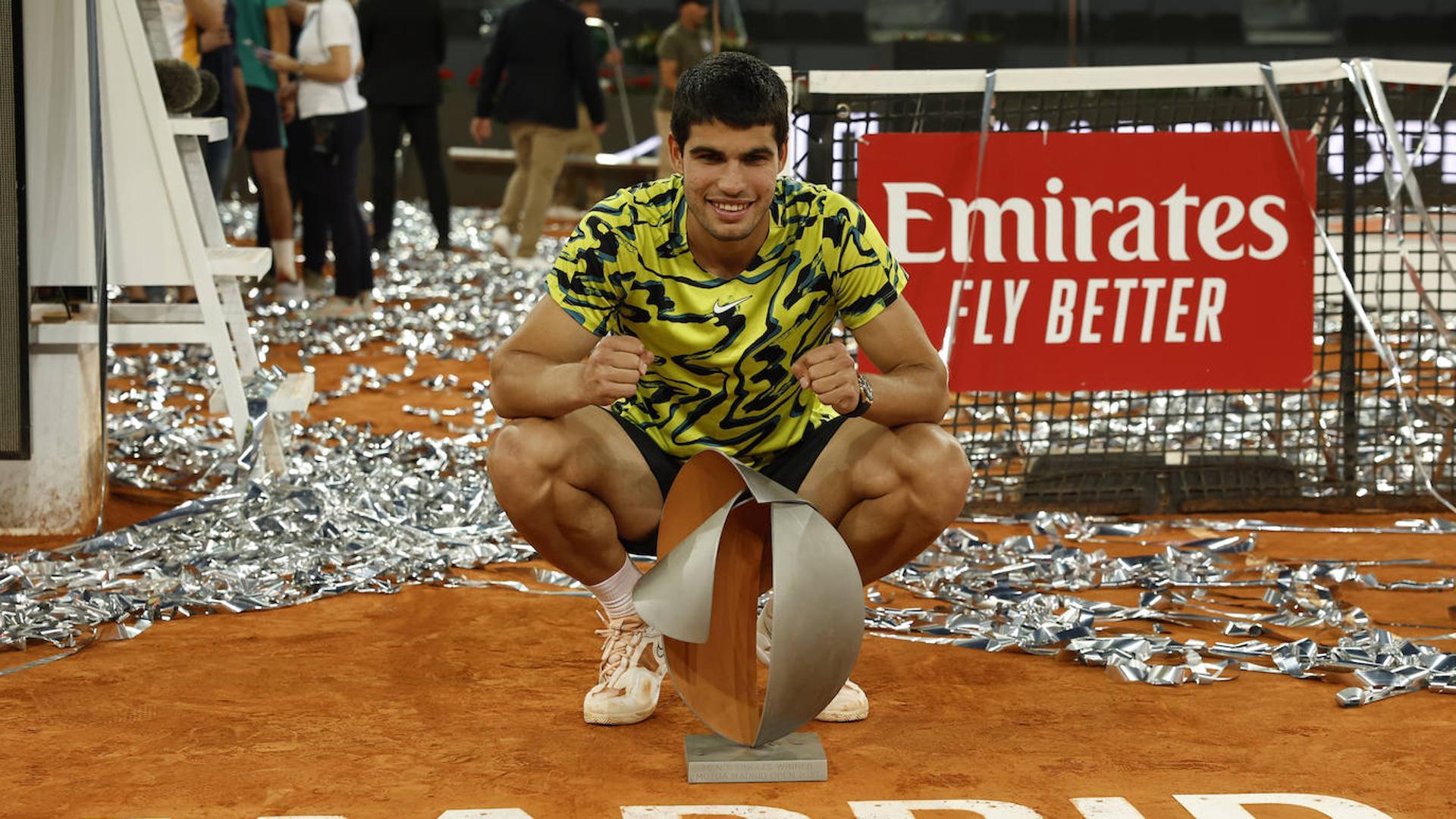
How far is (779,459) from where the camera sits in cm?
358

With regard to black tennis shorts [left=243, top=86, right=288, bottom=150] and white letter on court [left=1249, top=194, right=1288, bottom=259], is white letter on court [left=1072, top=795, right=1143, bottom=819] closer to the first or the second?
white letter on court [left=1249, top=194, right=1288, bottom=259]

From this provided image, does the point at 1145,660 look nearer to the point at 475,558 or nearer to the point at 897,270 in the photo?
the point at 897,270

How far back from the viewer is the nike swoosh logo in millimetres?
3373

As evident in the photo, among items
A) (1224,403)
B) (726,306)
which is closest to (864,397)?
(726,306)

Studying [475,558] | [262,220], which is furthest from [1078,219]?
[262,220]

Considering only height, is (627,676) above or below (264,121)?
below

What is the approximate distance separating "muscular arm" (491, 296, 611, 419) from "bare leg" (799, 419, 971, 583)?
56 centimetres

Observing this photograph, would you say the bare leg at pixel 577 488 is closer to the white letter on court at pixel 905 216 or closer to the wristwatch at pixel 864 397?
the wristwatch at pixel 864 397

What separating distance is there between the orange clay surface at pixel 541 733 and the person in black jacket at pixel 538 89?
303 inches

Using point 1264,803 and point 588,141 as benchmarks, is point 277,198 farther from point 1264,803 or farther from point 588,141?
point 1264,803

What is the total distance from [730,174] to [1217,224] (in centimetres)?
250

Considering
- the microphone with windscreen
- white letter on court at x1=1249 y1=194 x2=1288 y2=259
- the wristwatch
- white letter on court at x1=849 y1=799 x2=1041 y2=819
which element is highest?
the microphone with windscreen

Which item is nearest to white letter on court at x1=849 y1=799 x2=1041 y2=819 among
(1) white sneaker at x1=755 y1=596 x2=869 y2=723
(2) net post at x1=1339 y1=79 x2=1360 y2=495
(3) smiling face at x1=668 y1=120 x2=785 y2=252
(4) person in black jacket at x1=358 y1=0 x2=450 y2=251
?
(1) white sneaker at x1=755 y1=596 x2=869 y2=723

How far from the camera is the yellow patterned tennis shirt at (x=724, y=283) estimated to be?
11.0ft
